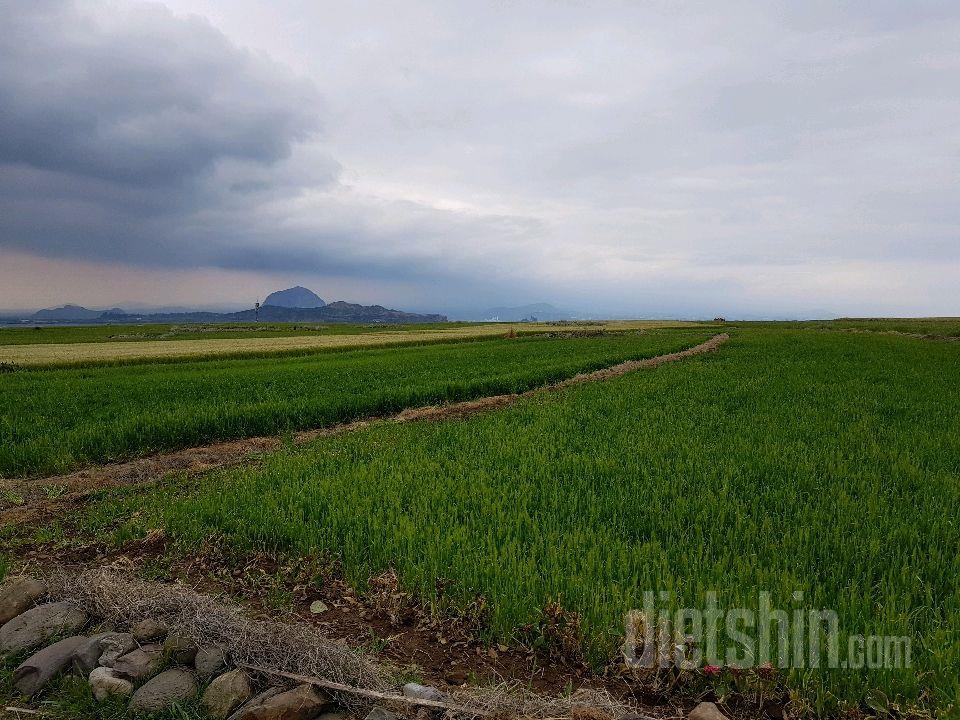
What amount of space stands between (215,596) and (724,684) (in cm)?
411

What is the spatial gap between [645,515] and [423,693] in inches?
130

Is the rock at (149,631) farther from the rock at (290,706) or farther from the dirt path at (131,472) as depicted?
the dirt path at (131,472)

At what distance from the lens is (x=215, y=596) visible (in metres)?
4.34

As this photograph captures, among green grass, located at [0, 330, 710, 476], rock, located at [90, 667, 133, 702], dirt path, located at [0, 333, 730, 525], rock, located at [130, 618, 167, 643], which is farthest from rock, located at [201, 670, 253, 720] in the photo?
green grass, located at [0, 330, 710, 476]

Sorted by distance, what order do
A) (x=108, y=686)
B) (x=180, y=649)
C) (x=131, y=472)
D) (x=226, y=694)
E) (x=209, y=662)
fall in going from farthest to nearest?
(x=131, y=472)
(x=180, y=649)
(x=209, y=662)
(x=108, y=686)
(x=226, y=694)

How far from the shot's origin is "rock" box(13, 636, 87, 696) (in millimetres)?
3385

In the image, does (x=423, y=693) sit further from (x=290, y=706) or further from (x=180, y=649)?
(x=180, y=649)

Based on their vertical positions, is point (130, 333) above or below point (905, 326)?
below

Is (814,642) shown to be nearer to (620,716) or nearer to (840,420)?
(620,716)

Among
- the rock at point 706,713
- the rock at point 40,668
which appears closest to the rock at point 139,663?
the rock at point 40,668

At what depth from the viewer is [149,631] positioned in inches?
146

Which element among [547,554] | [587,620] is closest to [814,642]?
[587,620]

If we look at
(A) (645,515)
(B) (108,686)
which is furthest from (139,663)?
(A) (645,515)

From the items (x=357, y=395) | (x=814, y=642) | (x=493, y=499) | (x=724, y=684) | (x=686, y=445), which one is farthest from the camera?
(x=357, y=395)
